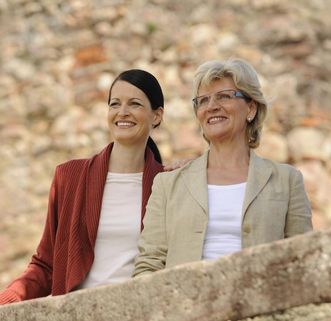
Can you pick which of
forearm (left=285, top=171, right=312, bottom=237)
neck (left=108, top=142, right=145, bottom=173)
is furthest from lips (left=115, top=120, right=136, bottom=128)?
forearm (left=285, top=171, right=312, bottom=237)

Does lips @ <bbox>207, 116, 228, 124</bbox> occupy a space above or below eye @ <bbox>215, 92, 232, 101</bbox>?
below

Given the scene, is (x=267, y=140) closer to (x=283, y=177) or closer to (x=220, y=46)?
(x=220, y=46)

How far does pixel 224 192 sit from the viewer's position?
3.58 metres

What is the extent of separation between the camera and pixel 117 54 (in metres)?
9.73

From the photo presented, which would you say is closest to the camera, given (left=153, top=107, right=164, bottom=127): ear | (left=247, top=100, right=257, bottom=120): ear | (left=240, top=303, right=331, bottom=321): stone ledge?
(left=240, top=303, right=331, bottom=321): stone ledge

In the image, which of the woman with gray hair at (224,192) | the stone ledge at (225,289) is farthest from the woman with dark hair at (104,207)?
A: the stone ledge at (225,289)

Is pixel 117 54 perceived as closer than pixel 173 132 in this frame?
No

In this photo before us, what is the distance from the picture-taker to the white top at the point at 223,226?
3.47 m

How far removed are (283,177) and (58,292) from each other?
3.28ft

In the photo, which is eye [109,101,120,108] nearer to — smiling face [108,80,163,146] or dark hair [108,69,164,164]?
smiling face [108,80,163,146]

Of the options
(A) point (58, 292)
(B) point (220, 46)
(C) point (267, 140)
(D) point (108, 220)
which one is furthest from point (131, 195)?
(B) point (220, 46)

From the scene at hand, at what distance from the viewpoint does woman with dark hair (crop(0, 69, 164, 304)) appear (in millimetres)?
3885

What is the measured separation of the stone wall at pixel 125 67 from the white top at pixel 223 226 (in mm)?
4870

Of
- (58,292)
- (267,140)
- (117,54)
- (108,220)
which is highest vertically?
(117,54)
